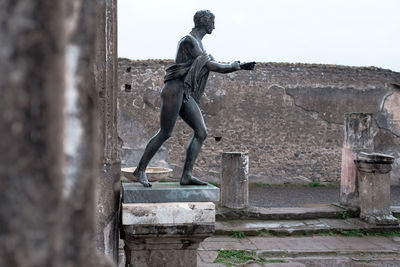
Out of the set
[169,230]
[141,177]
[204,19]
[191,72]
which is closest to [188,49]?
[191,72]

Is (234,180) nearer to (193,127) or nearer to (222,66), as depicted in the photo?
(193,127)

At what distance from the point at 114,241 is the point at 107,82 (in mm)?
1139

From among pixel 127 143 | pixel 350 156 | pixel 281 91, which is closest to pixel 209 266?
pixel 350 156

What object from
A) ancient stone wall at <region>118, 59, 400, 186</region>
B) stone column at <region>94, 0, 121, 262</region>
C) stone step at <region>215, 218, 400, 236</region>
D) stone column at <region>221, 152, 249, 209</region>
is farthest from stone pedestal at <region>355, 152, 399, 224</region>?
ancient stone wall at <region>118, 59, 400, 186</region>

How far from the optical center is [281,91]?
11930mm

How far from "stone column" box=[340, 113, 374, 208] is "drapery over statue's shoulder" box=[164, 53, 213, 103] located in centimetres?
507

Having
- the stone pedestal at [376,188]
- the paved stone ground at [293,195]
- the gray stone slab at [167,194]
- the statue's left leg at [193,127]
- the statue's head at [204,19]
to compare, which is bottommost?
the paved stone ground at [293,195]

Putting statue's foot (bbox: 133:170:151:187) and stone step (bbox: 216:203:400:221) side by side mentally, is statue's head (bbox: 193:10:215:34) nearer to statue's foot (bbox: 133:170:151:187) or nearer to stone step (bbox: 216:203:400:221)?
statue's foot (bbox: 133:170:151:187)

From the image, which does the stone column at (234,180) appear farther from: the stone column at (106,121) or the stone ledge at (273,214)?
the stone column at (106,121)

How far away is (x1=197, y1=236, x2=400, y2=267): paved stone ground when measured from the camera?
15.8 feet

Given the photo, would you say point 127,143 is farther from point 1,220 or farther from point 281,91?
point 1,220

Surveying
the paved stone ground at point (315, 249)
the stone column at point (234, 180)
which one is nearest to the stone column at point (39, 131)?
the paved stone ground at point (315, 249)

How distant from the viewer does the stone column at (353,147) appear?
23.6 feet

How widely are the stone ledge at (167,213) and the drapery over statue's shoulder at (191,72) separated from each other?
0.83 metres
